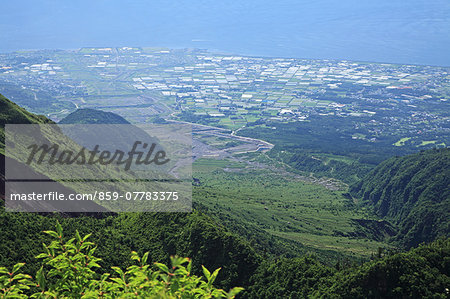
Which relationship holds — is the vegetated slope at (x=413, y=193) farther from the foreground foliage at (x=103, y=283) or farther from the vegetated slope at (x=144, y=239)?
the foreground foliage at (x=103, y=283)

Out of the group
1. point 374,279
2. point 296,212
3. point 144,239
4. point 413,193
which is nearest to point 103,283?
point 374,279

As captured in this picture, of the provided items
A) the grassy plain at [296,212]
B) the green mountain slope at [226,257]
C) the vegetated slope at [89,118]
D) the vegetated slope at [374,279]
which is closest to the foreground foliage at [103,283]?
the green mountain slope at [226,257]

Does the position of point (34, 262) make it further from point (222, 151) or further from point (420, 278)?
point (222, 151)

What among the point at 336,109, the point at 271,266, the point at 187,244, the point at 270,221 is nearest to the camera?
the point at 271,266

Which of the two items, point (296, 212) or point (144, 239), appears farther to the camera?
point (296, 212)

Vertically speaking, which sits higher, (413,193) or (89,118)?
(89,118)

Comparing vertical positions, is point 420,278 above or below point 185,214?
above

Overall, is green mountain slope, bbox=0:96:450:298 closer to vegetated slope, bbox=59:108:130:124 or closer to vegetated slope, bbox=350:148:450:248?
vegetated slope, bbox=350:148:450:248

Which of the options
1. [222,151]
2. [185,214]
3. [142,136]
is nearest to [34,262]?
[185,214]

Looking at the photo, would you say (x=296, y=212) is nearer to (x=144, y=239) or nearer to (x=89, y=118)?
(x=144, y=239)
